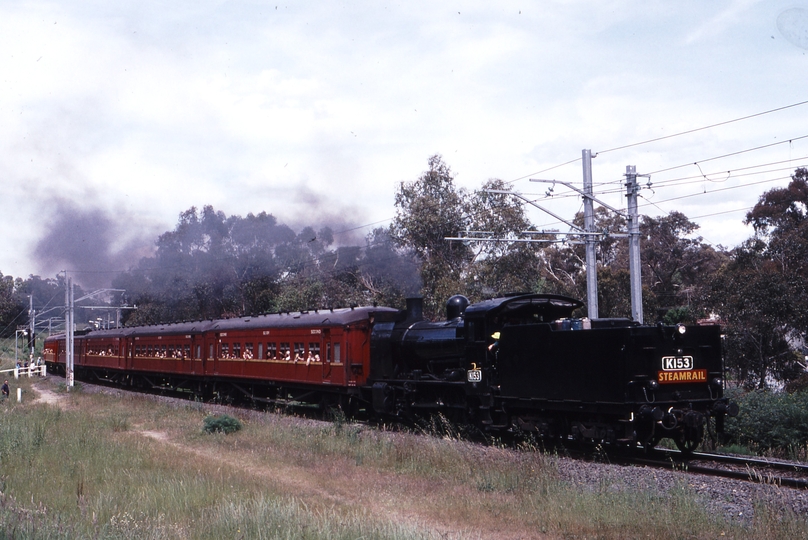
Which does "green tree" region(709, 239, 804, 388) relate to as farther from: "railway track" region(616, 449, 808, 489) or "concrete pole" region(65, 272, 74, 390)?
"concrete pole" region(65, 272, 74, 390)

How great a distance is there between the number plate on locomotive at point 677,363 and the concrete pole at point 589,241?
7.88 meters

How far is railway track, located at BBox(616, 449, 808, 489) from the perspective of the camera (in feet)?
36.5

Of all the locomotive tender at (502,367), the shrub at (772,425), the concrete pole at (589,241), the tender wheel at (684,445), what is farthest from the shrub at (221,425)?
the shrub at (772,425)

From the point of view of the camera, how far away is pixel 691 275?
53.8 meters

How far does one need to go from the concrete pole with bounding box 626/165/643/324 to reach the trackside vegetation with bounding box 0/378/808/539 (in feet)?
21.8

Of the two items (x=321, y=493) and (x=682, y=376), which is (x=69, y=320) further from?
(x=682, y=376)

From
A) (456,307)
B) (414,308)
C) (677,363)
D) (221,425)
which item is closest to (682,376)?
(677,363)

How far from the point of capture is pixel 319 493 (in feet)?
37.1

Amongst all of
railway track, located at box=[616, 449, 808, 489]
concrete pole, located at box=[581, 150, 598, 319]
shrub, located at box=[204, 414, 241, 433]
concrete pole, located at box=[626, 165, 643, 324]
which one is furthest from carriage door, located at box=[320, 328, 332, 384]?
railway track, located at box=[616, 449, 808, 489]

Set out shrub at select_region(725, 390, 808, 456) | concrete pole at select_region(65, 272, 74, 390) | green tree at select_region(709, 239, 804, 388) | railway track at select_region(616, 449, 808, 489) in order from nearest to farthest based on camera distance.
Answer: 1. railway track at select_region(616, 449, 808, 489)
2. shrub at select_region(725, 390, 808, 456)
3. green tree at select_region(709, 239, 804, 388)
4. concrete pole at select_region(65, 272, 74, 390)

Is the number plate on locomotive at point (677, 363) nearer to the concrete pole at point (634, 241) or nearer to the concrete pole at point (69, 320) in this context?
the concrete pole at point (634, 241)

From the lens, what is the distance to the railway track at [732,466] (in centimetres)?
1112

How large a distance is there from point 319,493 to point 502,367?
17.6ft

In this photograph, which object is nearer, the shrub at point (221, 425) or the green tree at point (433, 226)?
the shrub at point (221, 425)
